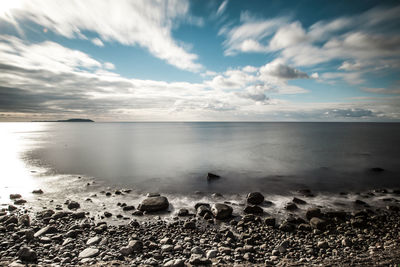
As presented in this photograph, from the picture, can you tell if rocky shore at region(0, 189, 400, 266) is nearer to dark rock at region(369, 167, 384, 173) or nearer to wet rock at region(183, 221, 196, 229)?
wet rock at region(183, 221, 196, 229)

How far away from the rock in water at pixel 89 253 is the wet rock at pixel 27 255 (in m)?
1.92

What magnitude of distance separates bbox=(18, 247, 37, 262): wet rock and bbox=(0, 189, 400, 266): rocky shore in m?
0.04

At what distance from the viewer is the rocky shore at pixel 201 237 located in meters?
8.08

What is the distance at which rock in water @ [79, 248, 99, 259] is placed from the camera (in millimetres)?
8335

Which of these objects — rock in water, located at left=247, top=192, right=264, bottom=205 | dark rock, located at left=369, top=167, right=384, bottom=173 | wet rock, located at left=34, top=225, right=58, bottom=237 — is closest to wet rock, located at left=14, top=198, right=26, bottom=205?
wet rock, located at left=34, top=225, right=58, bottom=237

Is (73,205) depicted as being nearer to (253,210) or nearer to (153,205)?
(153,205)

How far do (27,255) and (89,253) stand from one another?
2.52 metres

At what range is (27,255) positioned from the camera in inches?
316

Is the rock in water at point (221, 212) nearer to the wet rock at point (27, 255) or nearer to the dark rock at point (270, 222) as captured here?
the dark rock at point (270, 222)

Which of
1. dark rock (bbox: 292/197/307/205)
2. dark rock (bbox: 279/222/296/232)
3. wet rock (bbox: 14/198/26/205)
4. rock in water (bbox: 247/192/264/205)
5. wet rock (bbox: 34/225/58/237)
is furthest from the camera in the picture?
rock in water (bbox: 247/192/264/205)

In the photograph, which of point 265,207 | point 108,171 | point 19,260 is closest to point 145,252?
point 19,260

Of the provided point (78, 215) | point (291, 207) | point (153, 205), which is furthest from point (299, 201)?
point (78, 215)

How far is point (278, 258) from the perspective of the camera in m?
Result: 8.21

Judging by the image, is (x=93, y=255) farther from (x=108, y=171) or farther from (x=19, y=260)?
(x=108, y=171)
